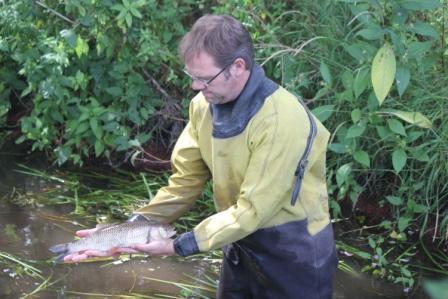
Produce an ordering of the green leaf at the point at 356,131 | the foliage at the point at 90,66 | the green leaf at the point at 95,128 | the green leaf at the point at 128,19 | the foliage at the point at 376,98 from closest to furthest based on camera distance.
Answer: the foliage at the point at 376,98 → the green leaf at the point at 356,131 → the green leaf at the point at 128,19 → the foliage at the point at 90,66 → the green leaf at the point at 95,128

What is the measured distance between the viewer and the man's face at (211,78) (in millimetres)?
2385

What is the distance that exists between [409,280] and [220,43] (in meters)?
2.46

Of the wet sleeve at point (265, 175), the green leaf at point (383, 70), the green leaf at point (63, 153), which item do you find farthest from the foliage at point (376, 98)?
the green leaf at point (63, 153)

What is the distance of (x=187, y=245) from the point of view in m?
2.57

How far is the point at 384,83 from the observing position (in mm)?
3736

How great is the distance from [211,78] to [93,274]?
221cm

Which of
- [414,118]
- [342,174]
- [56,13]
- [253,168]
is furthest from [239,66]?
[56,13]

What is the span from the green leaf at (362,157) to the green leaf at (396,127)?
25 centimetres

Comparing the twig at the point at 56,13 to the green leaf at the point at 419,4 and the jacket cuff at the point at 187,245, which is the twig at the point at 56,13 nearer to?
the green leaf at the point at 419,4

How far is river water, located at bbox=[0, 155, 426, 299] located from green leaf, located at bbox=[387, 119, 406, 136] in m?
0.90

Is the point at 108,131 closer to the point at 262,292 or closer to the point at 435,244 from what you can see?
the point at 435,244

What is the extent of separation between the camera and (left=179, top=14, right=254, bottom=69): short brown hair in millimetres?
2354

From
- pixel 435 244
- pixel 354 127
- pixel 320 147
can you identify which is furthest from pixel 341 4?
pixel 320 147

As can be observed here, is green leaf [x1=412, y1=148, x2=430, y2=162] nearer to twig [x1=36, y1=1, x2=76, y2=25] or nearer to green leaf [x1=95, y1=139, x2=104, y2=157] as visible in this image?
green leaf [x1=95, y1=139, x2=104, y2=157]
